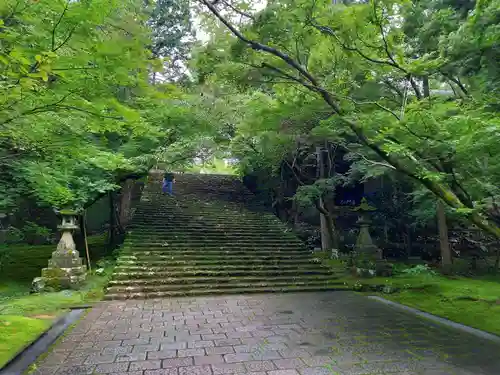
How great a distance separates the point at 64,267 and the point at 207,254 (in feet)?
12.3

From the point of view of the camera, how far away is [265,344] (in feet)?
15.0

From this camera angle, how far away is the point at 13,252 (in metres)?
11.9

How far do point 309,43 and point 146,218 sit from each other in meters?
8.99

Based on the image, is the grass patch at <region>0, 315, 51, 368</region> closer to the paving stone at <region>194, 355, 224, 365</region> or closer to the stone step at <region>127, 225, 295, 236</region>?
the paving stone at <region>194, 355, 224, 365</region>

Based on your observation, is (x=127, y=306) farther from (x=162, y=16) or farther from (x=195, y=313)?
(x=162, y=16)

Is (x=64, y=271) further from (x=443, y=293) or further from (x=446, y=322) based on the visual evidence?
(x=443, y=293)

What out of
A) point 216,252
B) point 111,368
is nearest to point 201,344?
point 111,368

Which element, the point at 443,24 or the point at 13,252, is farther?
the point at 13,252

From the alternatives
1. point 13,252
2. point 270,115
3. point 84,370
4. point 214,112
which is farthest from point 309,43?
point 13,252

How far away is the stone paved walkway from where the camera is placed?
3832mm

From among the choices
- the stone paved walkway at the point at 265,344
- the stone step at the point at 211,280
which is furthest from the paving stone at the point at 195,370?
the stone step at the point at 211,280

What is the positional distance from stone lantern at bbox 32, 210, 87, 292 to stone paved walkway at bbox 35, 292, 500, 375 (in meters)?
1.98

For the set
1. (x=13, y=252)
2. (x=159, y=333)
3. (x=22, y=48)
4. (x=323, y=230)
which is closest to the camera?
(x=22, y=48)

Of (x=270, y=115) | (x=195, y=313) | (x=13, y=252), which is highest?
(x=270, y=115)
